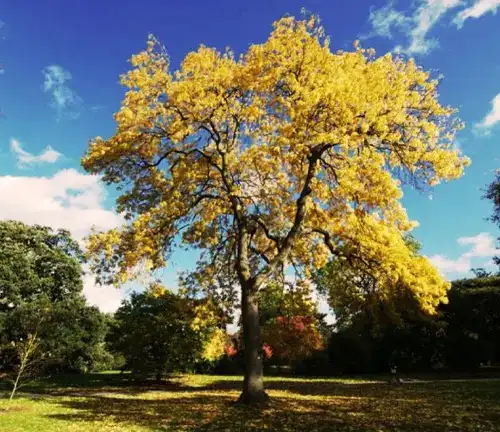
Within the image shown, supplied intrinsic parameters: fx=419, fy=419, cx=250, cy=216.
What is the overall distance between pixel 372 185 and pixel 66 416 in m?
13.2

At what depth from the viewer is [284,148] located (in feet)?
52.3

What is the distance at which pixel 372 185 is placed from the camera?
1577 cm

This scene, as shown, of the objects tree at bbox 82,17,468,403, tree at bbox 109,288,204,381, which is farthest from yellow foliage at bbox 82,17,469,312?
tree at bbox 109,288,204,381

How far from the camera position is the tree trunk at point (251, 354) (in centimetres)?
1596

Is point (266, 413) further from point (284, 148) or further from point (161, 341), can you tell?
point (161, 341)

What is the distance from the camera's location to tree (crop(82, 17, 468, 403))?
15367 millimetres

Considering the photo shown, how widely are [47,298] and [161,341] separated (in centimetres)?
1793

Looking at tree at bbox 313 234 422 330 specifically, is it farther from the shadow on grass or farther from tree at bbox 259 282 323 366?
the shadow on grass

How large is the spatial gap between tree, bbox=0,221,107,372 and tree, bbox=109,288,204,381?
9322 millimetres

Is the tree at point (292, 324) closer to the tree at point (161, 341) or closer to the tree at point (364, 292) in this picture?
the tree at point (364, 292)

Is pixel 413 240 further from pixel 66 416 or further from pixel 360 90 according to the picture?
pixel 66 416

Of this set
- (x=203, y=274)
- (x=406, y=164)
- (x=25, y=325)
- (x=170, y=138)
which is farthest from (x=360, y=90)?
(x=25, y=325)

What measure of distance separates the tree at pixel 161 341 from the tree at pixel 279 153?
8488mm

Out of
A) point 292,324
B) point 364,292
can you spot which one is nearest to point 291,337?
point 292,324
